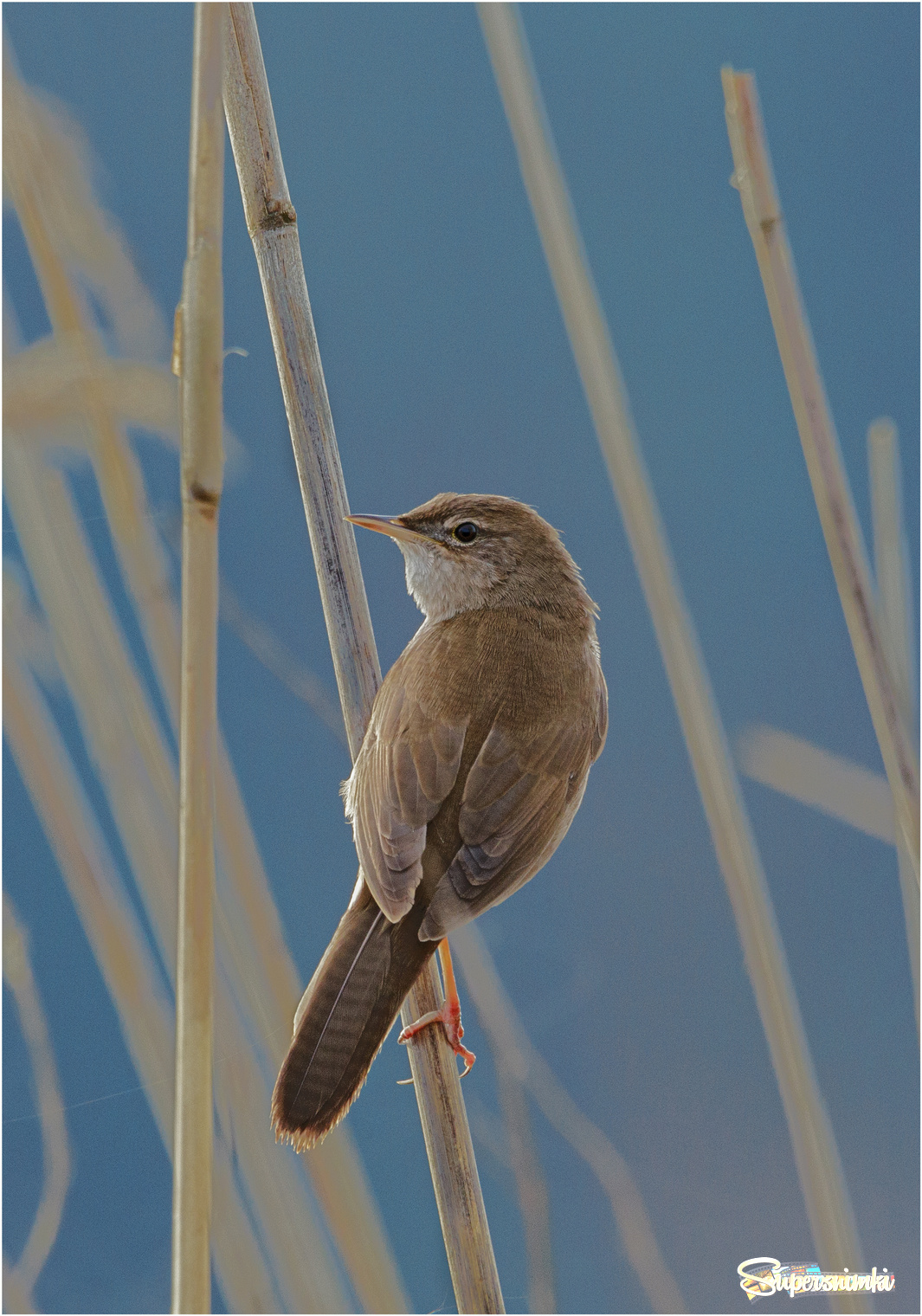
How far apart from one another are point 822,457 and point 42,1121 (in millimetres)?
1534

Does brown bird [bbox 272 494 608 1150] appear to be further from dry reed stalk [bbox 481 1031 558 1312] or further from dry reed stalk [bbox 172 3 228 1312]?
dry reed stalk [bbox 172 3 228 1312]

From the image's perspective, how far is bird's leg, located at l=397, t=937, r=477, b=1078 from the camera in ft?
5.61

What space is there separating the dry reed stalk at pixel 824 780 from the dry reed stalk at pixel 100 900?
1.10m

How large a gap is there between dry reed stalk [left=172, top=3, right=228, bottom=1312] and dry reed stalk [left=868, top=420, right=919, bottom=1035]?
42.4 inches

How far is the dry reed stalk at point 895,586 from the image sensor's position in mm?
1776

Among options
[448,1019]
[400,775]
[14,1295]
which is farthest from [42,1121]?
[400,775]

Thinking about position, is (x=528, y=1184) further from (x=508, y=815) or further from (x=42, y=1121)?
(x=42, y=1121)

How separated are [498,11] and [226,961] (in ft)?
5.19

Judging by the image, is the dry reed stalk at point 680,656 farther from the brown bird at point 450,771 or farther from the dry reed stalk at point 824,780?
the brown bird at point 450,771

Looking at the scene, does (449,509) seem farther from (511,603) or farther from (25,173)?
(25,173)

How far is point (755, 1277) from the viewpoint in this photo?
82.0 inches

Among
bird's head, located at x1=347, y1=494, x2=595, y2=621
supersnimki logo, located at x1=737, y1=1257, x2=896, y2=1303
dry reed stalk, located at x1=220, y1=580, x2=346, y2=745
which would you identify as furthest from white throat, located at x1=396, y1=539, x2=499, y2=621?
supersnimki logo, located at x1=737, y1=1257, x2=896, y2=1303

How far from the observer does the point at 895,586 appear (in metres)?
1.89

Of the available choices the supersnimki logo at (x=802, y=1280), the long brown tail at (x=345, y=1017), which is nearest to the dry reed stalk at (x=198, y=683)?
the long brown tail at (x=345, y=1017)
